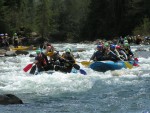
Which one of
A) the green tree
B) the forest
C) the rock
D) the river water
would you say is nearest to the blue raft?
the river water

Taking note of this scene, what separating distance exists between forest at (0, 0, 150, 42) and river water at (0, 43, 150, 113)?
31.7 meters

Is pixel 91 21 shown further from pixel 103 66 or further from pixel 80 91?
pixel 80 91

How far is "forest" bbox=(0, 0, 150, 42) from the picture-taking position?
178ft

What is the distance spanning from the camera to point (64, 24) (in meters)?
87.3

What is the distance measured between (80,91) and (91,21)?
58238 mm

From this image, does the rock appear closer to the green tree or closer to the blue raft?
the blue raft

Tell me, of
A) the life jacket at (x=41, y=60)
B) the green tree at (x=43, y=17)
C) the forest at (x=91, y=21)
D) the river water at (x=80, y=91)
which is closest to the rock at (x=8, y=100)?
the river water at (x=80, y=91)

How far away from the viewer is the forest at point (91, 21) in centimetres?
5416

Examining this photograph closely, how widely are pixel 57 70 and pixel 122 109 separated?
756 cm

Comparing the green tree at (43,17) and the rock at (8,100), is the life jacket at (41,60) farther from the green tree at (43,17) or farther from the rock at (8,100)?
the green tree at (43,17)

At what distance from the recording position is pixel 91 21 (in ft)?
237

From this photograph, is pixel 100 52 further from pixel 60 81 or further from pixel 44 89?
pixel 44 89

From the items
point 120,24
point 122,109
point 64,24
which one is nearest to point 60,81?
point 122,109

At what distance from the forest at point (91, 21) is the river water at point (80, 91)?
3165cm
